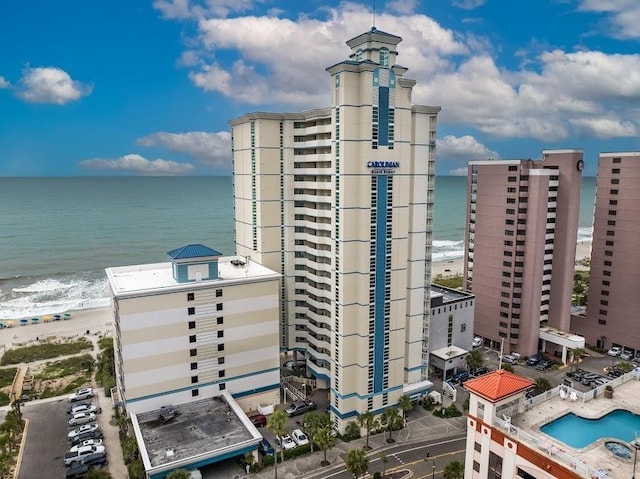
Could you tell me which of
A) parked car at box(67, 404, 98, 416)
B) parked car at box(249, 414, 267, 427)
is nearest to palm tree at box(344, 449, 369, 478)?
parked car at box(249, 414, 267, 427)

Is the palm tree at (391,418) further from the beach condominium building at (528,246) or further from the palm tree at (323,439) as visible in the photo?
the beach condominium building at (528,246)

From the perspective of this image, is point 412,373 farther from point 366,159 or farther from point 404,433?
point 366,159

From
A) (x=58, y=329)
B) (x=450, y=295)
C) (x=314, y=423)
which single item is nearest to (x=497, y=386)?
(x=314, y=423)

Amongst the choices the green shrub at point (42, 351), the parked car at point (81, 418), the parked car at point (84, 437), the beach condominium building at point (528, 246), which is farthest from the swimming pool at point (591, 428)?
the green shrub at point (42, 351)

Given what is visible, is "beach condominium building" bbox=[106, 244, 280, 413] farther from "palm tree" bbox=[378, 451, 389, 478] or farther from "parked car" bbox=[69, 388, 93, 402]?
"palm tree" bbox=[378, 451, 389, 478]

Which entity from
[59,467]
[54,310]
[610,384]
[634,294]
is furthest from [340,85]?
[54,310]

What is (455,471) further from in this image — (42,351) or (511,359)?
(42,351)
